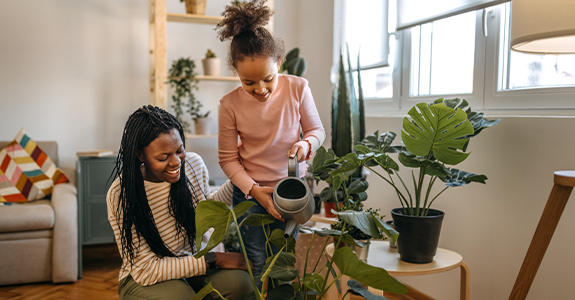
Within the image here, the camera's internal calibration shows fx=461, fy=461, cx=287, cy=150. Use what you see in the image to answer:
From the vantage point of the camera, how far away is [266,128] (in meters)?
1.43

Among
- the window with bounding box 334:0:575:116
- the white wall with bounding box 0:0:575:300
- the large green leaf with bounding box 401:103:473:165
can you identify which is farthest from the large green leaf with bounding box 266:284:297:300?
the white wall with bounding box 0:0:575:300

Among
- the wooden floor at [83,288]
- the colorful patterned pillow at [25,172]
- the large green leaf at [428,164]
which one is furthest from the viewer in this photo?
the colorful patterned pillow at [25,172]

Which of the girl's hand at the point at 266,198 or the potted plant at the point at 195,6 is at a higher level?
the potted plant at the point at 195,6

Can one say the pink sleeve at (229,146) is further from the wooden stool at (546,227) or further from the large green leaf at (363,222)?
→ the wooden stool at (546,227)

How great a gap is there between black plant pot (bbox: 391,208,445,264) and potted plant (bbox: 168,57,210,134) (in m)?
2.02

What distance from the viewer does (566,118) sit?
1619 millimetres

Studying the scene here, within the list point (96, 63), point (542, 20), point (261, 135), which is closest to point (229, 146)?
point (261, 135)

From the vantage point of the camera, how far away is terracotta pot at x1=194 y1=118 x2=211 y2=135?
3.30 metres

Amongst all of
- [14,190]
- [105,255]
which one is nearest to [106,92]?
[14,190]

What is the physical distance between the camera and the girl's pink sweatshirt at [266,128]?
4.68ft

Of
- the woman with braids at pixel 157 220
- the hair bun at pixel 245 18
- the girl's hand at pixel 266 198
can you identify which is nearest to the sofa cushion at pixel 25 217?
the woman with braids at pixel 157 220

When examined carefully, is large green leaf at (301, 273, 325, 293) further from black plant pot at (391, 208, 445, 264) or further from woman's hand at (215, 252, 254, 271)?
black plant pot at (391, 208, 445, 264)

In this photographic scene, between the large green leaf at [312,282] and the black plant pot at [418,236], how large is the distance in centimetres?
63

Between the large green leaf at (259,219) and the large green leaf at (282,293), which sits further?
the large green leaf at (259,219)
